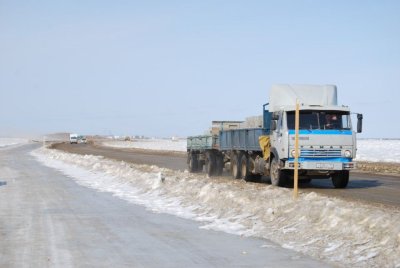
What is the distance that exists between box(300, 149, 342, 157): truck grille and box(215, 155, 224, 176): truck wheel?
345 inches

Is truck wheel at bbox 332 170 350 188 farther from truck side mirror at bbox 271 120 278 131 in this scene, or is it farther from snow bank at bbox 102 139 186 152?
snow bank at bbox 102 139 186 152

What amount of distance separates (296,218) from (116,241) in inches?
146

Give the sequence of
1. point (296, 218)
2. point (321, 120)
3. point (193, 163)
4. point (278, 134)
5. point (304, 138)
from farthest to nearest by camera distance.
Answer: point (193, 163)
point (278, 134)
point (321, 120)
point (304, 138)
point (296, 218)

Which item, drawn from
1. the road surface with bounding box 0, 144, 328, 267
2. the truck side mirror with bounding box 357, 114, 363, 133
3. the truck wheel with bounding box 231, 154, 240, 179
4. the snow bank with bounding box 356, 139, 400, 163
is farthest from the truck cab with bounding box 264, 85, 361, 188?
the snow bank with bounding box 356, 139, 400, 163

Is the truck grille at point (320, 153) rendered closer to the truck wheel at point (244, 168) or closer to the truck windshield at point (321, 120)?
the truck windshield at point (321, 120)

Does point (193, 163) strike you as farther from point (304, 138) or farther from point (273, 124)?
point (304, 138)

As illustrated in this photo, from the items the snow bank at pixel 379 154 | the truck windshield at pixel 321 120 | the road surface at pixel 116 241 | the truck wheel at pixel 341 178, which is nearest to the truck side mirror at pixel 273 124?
the truck windshield at pixel 321 120

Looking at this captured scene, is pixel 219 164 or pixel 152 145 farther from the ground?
pixel 219 164

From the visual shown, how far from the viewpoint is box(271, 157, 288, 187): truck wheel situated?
18.5 meters

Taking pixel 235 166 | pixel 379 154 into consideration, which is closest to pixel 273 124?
pixel 235 166

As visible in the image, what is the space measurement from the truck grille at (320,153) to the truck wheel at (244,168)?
4.49 metres

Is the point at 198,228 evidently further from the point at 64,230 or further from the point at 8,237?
the point at 8,237

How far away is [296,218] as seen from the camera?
11.0 m

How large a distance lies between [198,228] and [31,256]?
3.77m
